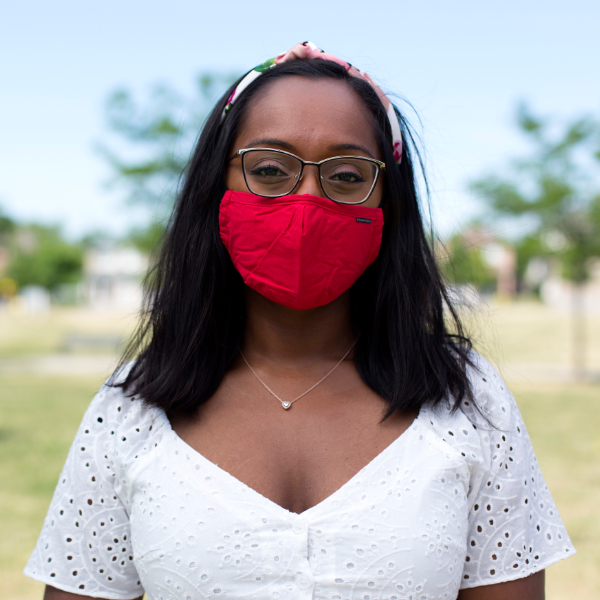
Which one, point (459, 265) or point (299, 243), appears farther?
point (459, 265)

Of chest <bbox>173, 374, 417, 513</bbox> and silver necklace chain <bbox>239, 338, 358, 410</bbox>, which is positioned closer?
chest <bbox>173, 374, 417, 513</bbox>

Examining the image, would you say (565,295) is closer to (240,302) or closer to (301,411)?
(240,302)

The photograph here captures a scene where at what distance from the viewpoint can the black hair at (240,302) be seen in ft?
5.57

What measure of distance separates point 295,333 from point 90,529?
30.1 inches

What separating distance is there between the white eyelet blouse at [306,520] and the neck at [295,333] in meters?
0.35

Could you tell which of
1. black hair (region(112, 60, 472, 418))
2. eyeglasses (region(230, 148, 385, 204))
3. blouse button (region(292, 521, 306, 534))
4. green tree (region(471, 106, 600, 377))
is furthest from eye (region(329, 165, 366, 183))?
green tree (region(471, 106, 600, 377))

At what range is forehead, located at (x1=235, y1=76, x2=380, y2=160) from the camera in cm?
161

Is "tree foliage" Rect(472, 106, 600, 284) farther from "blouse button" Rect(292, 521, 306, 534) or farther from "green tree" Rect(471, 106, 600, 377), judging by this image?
"blouse button" Rect(292, 521, 306, 534)

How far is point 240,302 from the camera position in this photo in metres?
1.94

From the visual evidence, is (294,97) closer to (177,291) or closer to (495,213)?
(177,291)

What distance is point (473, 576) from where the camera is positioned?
1.55 meters

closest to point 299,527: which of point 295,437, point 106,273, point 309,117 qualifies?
point 295,437

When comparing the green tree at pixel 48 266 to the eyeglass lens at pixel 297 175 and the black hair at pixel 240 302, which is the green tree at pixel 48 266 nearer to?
the black hair at pixel 240 302

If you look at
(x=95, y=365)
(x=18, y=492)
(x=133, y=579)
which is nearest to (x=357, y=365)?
(x=133, y=579)
